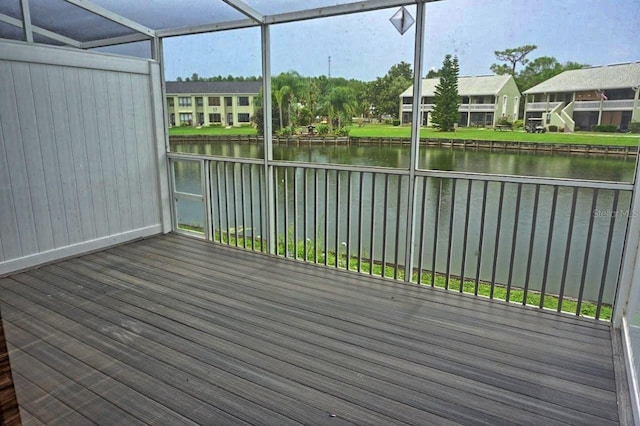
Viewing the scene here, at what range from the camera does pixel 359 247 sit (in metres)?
3.78

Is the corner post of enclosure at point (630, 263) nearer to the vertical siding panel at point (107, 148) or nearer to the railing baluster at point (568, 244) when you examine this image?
the railing baluster at point (568, 244)

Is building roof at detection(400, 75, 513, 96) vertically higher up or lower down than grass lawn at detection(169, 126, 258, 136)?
higher up

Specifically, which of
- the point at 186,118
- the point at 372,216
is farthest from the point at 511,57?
the point at 186,118

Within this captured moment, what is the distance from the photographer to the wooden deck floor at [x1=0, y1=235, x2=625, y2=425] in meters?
1.94

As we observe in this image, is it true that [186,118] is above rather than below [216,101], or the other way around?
below

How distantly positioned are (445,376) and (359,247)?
172 centimetres

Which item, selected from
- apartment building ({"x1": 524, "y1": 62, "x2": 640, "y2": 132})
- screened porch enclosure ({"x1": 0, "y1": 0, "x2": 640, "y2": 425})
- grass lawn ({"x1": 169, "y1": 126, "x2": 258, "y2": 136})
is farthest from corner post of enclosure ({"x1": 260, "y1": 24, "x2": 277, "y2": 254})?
apartment building ({"x1": 524, "y1": 62, "x2": 640, "y2": 132})

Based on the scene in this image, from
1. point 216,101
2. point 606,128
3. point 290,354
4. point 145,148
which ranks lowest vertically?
point 290,354

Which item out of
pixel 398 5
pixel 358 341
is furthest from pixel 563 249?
pixel 398 5

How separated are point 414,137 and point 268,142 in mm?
1551

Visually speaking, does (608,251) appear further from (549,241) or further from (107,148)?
(107,148)

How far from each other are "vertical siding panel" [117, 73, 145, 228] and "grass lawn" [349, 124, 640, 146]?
245cm

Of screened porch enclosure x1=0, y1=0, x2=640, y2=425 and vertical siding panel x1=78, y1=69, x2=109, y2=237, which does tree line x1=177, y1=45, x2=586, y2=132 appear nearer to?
screened porch enclosure x1=0, y1=0, x2=640, y2=425

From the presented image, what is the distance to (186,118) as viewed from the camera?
15.1 ft
